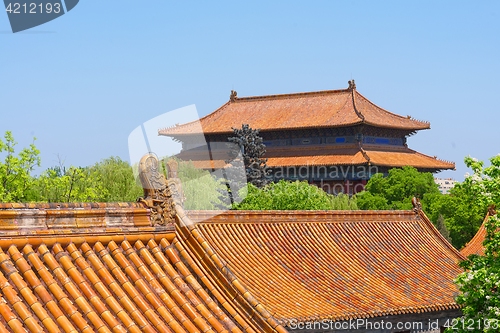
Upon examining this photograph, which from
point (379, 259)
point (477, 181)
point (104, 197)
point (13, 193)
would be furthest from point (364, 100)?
point (477, 181)

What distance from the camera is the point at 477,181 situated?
13016mm

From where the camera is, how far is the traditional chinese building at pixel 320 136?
51688mm

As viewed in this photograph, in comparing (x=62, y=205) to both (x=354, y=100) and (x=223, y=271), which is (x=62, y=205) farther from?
(x=354, y=100)

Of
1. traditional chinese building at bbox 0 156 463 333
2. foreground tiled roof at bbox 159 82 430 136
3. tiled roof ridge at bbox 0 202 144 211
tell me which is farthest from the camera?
foreground tiled roof at bbox 159 82 430 136

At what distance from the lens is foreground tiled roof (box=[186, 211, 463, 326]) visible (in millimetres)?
16219

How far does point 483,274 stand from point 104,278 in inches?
303

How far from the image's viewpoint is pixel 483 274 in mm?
12414

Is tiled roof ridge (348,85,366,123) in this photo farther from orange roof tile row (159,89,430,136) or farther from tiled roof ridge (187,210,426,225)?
tiled roof ridge (187,210,426,225)

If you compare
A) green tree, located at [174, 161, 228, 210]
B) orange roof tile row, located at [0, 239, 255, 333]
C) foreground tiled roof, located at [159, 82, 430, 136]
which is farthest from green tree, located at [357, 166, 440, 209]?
orange roof tile row, located at [0, 239, 255, 333]

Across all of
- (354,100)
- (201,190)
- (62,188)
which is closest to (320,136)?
(354,100)

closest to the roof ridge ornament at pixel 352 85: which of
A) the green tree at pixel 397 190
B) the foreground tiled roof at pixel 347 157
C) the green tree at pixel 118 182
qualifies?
the foreground tiled roof at pixel 347 157

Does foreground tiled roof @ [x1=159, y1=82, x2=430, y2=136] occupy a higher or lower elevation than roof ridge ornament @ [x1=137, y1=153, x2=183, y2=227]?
lower

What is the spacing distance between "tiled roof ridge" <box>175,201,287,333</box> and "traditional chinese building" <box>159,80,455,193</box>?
42891mm

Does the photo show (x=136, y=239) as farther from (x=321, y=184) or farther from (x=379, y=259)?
(x=321, y=184)
